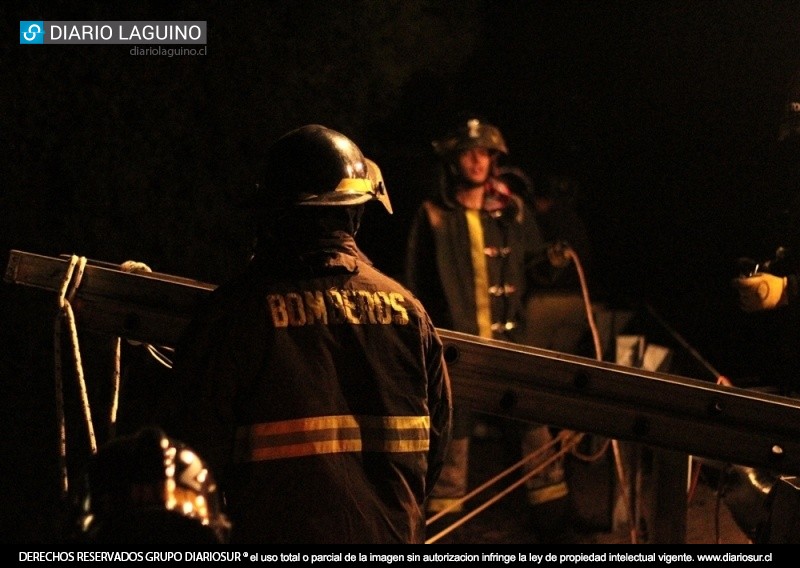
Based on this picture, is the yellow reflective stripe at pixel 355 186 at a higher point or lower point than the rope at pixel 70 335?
higher

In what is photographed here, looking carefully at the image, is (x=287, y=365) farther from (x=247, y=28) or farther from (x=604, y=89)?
(x=604, y=89)

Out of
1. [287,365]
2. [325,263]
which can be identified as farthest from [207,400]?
[325,263]

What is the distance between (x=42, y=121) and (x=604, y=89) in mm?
6278

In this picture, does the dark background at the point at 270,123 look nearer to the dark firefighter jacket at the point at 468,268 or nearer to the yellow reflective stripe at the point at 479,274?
the dark firefighter jacket at the point at 468,268

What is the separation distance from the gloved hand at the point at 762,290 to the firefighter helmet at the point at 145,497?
3007 mm

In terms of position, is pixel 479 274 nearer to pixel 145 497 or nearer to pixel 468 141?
pixel 468 141

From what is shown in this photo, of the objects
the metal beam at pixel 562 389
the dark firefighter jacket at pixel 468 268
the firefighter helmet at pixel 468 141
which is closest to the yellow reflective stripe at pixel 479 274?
the dark firefighter jacket at pixel 468 268

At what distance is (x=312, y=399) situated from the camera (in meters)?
3.22

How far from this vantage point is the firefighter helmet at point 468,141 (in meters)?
7.02

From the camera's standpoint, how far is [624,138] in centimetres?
1051

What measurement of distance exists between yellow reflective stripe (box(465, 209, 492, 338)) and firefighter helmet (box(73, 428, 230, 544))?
440cm

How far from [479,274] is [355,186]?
136 inches

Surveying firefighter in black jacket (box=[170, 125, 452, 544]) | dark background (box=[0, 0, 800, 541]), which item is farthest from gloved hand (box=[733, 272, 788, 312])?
firefighter in black jacket (box=[170, 125, 452, 544])

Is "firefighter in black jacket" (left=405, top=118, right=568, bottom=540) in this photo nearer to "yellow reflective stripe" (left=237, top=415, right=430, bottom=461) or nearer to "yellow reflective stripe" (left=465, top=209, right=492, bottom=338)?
"yellow reflective stripe" (left=465, top=209, right=492, bottom=338)
